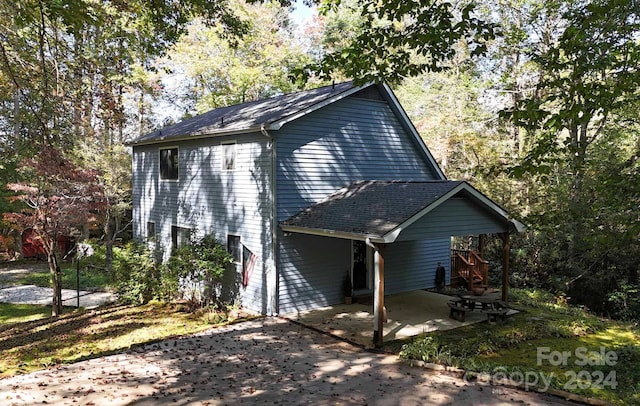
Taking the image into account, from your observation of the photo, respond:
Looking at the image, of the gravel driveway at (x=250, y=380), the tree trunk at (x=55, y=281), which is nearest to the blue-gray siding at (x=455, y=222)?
the gravel driveway at (x=250, y=380)

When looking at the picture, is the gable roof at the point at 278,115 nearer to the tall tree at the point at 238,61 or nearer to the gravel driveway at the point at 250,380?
the gravel driveway at the point at 250,380

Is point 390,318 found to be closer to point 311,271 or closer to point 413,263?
point 311,271

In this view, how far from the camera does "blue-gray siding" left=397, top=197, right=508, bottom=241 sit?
10.1m

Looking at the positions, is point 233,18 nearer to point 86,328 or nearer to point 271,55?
point 86,328

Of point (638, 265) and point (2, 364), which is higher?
point (638, 265)

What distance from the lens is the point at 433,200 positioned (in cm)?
1014

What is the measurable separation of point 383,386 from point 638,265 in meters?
11.5

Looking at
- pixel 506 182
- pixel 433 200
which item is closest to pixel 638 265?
pixel 506 182

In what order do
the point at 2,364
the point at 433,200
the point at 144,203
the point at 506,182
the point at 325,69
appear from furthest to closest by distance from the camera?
1. the point at 506,182
2. the point at 144,203
3. the point at 433,200
4. the point at 2,364
5. the point at 325,69

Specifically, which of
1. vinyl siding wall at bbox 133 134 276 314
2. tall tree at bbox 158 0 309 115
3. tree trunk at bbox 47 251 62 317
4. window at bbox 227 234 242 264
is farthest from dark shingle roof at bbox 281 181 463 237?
tall tree at bbox 158 0 309 115

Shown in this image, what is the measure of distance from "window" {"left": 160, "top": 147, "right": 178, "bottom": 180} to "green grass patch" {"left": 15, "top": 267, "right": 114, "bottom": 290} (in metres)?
5.74

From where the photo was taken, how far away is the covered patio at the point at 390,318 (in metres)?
10.3

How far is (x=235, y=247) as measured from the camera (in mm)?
13016

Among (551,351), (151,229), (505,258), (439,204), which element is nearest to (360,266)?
(505,258)
